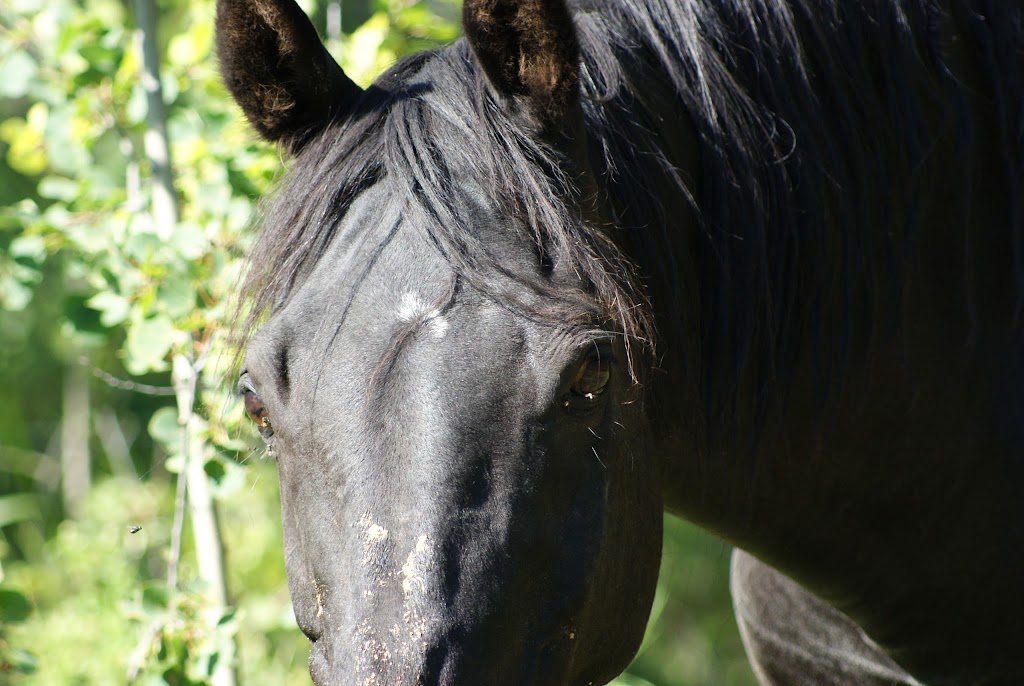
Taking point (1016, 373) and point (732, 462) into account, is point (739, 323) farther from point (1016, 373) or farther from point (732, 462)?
point (1016, 373)

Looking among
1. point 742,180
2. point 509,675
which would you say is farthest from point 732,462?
point 509,675

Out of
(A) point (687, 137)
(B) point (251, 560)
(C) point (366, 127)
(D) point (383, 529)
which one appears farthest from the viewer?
(B) point (251, 560)

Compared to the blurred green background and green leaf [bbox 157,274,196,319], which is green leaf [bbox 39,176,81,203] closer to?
the blurred green background

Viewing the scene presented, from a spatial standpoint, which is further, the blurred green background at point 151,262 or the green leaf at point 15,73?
the green leaf at point 15,73

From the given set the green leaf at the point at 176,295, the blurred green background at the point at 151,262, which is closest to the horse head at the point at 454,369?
the blurred green background at the point at 151,262

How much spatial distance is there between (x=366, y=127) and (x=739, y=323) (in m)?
0.73

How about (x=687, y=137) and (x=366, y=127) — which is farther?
(x=687, y=137)

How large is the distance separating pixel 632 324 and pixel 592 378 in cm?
10

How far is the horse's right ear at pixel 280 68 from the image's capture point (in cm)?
156

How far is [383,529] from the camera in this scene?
124 centimetres

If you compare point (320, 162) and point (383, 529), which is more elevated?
point (320, 162)

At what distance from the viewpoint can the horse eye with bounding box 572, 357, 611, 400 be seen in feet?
4.52

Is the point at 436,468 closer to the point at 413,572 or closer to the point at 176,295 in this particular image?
the point at 413,572

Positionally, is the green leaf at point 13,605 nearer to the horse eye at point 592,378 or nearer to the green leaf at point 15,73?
the green leaf at point 15,73
